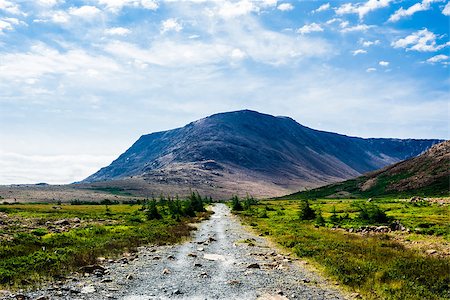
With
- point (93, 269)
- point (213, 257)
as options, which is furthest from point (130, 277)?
point (213, 257)

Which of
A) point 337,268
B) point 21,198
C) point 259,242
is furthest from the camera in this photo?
point 21,198

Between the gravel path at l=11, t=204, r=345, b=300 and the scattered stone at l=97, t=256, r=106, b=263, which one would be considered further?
the scattered stone at l=97, t=256, r=106, b=263

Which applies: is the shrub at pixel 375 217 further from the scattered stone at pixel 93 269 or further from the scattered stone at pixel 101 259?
the scattered stone at pixel 93 269

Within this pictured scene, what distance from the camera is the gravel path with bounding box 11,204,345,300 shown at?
1984cm

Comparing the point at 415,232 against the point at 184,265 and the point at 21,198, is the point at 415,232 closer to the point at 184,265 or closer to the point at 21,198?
the point at 184,265

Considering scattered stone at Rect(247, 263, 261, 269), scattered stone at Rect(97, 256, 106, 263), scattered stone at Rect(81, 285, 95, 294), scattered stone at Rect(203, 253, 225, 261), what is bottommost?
scattered stone at Rect(203, 253, 225, 261)

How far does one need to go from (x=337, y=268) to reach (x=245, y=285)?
679 cm

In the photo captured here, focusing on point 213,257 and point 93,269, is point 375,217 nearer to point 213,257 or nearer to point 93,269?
point 213,257

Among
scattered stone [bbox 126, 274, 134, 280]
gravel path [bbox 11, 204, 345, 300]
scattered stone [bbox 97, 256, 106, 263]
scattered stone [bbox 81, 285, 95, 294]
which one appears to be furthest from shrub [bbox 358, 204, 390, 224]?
scattered stone [bbox 81, 285, 95, 294]

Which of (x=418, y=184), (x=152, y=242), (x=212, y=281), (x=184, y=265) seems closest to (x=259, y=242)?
(x=152, y=242)

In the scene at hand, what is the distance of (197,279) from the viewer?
76.9 ft

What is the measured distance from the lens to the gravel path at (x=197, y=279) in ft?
65.1

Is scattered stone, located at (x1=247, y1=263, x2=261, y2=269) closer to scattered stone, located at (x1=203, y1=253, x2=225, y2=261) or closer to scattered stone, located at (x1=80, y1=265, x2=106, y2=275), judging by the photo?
scattered stone, located at (x1=203, y1=253, x2=225, y2=261)

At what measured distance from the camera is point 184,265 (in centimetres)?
2805
